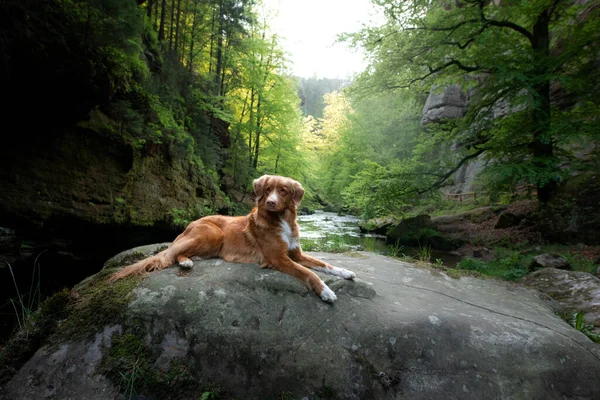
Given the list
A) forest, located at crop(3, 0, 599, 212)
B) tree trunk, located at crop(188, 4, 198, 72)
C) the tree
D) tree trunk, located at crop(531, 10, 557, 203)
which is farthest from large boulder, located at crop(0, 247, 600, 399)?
tree trunk, located at crop(188, 4, 198, 72)

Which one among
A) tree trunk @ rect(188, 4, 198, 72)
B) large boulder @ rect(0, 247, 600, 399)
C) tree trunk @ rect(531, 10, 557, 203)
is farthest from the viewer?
tree trunk @ rect(188, 4, 198, 72)

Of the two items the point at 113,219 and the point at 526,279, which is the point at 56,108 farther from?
the point at 526,279

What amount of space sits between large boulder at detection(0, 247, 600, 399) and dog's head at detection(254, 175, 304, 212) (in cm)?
94

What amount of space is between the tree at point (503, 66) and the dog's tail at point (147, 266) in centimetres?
991

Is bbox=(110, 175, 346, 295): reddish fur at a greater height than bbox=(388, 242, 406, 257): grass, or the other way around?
bbox=(110, 175, 346, 295): reddish fur

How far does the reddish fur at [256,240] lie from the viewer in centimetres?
335

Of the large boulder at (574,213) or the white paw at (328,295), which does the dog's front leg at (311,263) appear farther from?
the large boulder at (574,213)

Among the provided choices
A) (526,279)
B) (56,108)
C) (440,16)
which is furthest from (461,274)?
(440,16)

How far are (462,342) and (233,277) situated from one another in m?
2.45

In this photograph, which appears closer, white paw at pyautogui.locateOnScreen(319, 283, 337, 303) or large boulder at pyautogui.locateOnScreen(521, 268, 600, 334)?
white paw at pyautogui.locateOnScreen(319, 283, 337, 303)

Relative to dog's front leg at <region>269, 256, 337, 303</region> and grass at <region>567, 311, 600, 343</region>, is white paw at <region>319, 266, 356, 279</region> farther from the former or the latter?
grass at <region>567, 311, 600, 343</region>

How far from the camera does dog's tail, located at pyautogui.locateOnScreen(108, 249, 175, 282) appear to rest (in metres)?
3.10

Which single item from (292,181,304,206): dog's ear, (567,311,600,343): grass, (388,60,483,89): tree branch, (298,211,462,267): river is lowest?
(298,211,462,267): river

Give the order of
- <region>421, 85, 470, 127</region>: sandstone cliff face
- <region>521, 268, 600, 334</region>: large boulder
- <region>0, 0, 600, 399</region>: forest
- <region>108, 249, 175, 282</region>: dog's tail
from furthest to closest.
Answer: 1. <region>421, 85, 470, 127</region>: sandstone cliff face
2. <region>0, 0, 600, 399</region>: forest
3. <region>521, 268, 600, 334</region>: large boulder
4. <region>108, 249, 175, 282</region>: dog's tail
